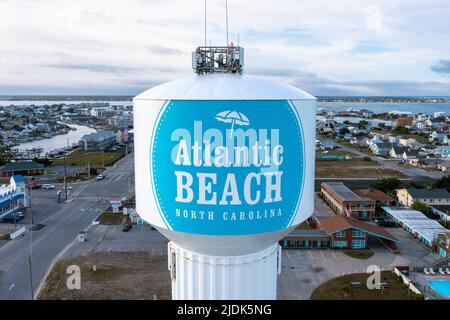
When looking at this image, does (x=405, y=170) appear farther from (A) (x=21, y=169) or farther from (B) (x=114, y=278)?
(A) (x=21, y=169)

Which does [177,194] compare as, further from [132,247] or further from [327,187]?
[327,187]

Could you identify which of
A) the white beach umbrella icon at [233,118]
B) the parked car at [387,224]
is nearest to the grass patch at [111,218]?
the parked car at [387,224]

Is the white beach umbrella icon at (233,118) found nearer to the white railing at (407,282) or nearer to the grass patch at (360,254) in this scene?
the white railing at (407,282)

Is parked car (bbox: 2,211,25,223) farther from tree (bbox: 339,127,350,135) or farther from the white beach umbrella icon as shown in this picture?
tree (bbox: 339,127,350,135)

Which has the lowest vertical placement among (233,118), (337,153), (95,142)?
(337,153)

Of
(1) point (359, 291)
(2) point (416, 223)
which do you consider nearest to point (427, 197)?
(2) point (416, 223)
